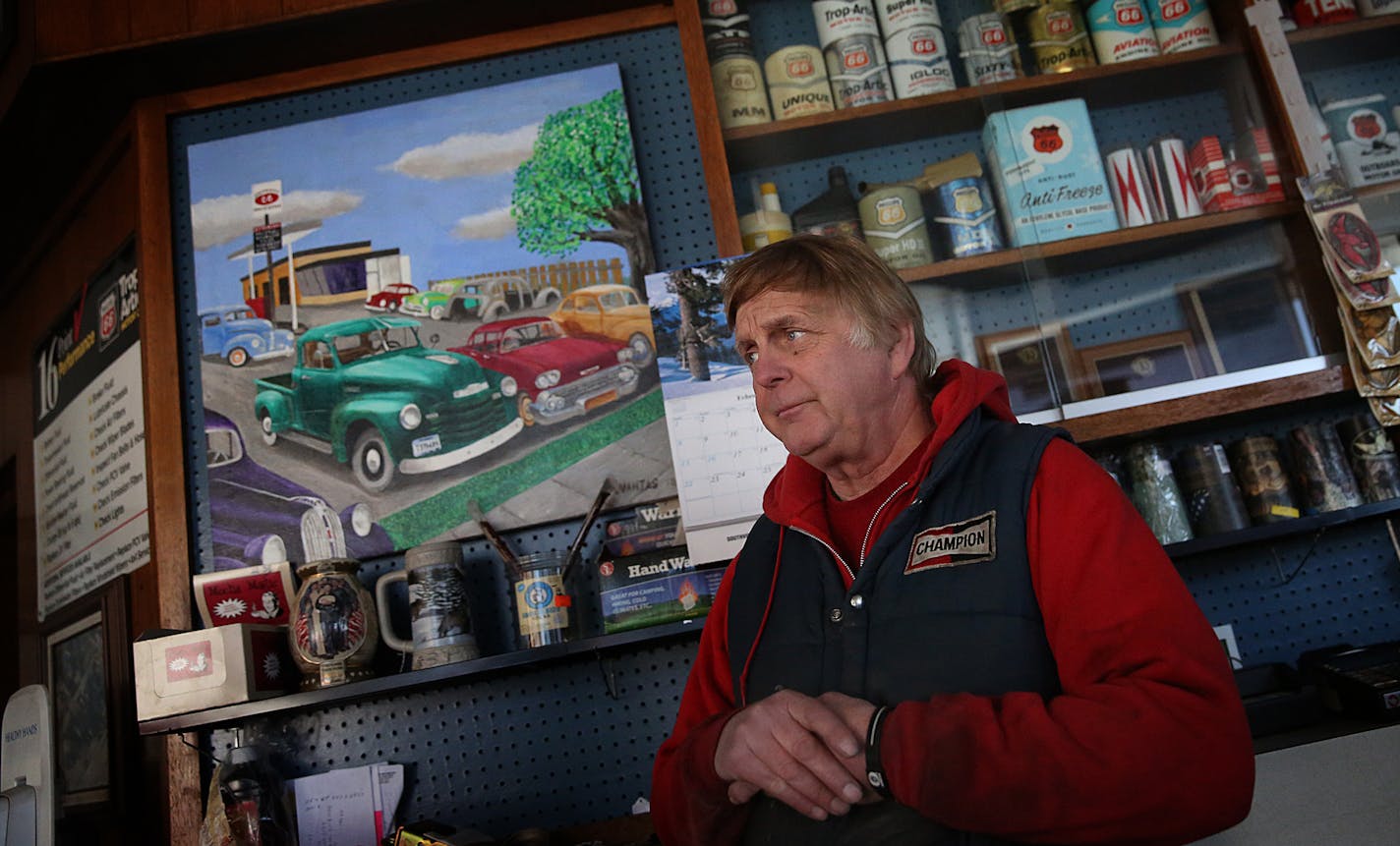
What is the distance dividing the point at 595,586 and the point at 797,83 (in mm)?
1252

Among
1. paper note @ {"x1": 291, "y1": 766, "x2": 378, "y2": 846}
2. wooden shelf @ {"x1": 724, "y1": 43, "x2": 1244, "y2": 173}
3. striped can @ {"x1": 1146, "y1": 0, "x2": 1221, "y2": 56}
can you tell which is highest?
striped can @ {"x1": 1146, "y1": 0, "x2": 1221, "y2": 56}

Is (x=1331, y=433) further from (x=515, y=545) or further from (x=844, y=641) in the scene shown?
(x=515, y=545)

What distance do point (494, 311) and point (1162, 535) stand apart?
1504 mm

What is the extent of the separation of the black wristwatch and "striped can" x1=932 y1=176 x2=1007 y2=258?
154 cm

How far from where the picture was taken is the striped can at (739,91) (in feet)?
8.28

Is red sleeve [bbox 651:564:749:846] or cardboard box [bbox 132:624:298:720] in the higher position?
cardboard box [bbox 132:624:298:720]

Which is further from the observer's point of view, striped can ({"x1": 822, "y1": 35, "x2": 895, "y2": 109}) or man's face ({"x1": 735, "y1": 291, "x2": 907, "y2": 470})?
striped can ({"x1": 822, "y1": 35, "x2": 895, "y2": 109})

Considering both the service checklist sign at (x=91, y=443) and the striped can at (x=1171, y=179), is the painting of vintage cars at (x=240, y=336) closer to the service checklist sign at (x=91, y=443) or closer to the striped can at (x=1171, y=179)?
the service checklist sign at (x=91, y=443)

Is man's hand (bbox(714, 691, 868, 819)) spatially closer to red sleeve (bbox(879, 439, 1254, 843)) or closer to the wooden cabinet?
red sleeve (bbox(879, 439, 1254, 843))

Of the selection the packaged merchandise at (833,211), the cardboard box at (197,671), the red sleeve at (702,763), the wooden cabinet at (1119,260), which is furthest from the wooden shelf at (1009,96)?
the cardboard box at (197,671)

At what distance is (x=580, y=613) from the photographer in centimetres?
229

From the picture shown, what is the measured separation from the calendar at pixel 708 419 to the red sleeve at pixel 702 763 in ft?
1.97

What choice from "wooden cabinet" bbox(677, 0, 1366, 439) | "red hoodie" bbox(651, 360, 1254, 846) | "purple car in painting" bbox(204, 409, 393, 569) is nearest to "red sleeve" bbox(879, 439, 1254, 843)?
"red hoodie" bbox(651, 360, 1254, 846)

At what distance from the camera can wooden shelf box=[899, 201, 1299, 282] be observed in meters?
2.40
